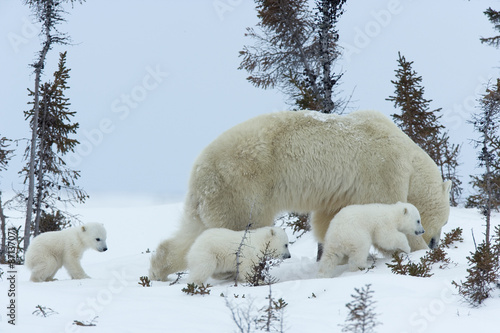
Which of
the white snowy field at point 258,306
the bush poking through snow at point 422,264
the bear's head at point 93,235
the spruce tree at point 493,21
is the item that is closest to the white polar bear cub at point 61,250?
the bear's head at point 93,235

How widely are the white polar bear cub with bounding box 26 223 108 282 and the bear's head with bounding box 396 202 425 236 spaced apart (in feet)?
15.4

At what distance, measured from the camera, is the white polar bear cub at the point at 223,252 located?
237 inches

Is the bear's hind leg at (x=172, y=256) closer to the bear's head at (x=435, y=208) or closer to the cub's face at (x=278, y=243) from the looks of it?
the cub's face at (x=278, y=243)

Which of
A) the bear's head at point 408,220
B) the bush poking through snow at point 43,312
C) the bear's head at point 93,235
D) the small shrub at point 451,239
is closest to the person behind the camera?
the bush poking through snow at point 43,312

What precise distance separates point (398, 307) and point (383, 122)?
4137mm

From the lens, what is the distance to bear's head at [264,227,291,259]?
650 centimetres

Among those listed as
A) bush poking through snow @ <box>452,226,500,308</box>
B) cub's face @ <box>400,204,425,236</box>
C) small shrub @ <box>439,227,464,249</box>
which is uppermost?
cub's face @ <box>400,204,425,236</box>

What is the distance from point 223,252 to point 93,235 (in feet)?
9.12

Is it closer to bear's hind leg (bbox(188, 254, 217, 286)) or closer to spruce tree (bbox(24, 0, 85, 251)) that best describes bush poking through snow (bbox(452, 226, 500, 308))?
bear's hind leg (bbox(188, 254, 217, 286))

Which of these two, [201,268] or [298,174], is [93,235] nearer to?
[201,268]

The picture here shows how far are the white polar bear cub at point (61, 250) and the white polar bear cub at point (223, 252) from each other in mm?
2433

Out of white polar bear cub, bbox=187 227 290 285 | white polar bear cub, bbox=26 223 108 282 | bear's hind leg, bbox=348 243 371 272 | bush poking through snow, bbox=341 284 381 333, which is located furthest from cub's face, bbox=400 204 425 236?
white polar bear cub, bbox=26 223 108 282

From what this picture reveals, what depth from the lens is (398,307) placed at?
4219 millimetres

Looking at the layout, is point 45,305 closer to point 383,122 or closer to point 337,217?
point 337,217
